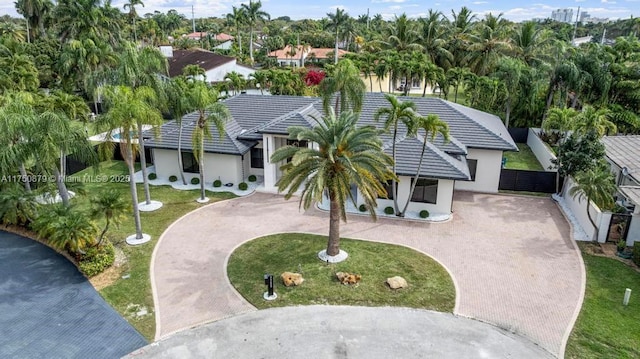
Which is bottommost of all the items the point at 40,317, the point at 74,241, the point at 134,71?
the point at 40,317

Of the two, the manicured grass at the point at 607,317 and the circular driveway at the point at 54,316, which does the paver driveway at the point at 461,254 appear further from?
the circular driveway at the point at 54,316

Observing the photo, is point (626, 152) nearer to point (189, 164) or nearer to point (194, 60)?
point (189, 164)

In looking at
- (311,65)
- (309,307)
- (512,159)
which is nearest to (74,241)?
(309,307)

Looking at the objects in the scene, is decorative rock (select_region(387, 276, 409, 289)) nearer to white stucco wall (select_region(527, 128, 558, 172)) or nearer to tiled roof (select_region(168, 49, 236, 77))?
white stucco wall (select_region(527, 128, 558, 172))

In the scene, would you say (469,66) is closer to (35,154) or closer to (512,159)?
(512,159)

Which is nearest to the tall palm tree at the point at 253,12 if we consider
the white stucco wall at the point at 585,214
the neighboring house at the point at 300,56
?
the neighboring house at the point at 300,56

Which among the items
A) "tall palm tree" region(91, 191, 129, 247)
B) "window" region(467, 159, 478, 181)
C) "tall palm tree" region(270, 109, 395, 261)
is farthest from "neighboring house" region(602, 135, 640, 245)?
"tall palm tree" region(91, 191, 129, 247)

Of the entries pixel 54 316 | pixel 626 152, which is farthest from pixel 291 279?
pixel 626 152
